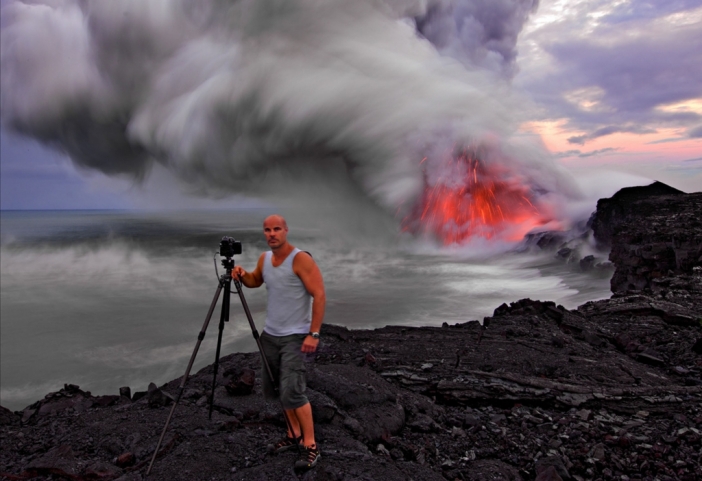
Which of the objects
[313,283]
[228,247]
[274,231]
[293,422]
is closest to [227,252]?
[228,247]

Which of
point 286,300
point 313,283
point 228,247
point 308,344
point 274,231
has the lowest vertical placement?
point 308,344

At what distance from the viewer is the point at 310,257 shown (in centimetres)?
462

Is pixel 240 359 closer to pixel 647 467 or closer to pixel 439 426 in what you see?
pixel 439 426

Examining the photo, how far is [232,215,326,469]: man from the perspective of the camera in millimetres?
4527

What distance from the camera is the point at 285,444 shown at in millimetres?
5133

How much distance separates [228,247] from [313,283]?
130 cm

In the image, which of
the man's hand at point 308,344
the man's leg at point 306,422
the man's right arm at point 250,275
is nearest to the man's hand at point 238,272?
the man's right arm at point 250,275

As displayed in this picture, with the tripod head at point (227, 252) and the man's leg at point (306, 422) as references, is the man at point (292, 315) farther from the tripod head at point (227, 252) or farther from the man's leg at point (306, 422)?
the tripod head at point (227, 252)

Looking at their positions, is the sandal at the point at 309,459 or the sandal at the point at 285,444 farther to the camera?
the sandal at the point at 285,444

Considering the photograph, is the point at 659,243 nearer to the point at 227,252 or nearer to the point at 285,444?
the point at 285,444

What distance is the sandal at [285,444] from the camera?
16.5 feet

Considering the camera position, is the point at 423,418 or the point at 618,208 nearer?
the point at 423,418

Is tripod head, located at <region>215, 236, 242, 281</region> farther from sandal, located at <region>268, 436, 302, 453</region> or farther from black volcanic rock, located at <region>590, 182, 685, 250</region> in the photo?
black volcanic rock, located at <region>590, 182, 685, 250</region>

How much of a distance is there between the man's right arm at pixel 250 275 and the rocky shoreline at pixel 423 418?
2.15 m
